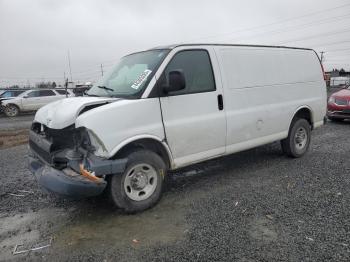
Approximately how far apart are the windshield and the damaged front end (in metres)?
0.83

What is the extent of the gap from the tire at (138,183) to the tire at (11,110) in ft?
63.0

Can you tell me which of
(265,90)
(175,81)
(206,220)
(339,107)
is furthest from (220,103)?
(339,107)

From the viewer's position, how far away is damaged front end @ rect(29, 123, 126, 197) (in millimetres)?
3865

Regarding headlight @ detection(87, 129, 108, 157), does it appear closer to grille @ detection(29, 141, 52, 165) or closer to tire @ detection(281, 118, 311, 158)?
grille @ detection(29, 141, 52, 165)

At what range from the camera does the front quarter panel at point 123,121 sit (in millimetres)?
3887

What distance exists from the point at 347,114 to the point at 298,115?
546 cm

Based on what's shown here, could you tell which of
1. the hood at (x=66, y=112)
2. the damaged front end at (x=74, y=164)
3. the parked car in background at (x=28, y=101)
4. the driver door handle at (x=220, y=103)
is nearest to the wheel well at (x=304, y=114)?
the driver door handle at (x=220, y=103)

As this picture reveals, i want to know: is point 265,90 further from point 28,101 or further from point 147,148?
point 28,101

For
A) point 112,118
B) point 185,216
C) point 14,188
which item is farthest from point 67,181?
point 14,188

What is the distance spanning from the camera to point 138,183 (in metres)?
4.38

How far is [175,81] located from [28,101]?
19053mm

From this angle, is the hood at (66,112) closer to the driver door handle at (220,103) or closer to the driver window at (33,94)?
the driver door handle at (220,103)

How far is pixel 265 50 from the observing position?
19.5 feet

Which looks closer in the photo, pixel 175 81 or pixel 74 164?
pixel 74 164
